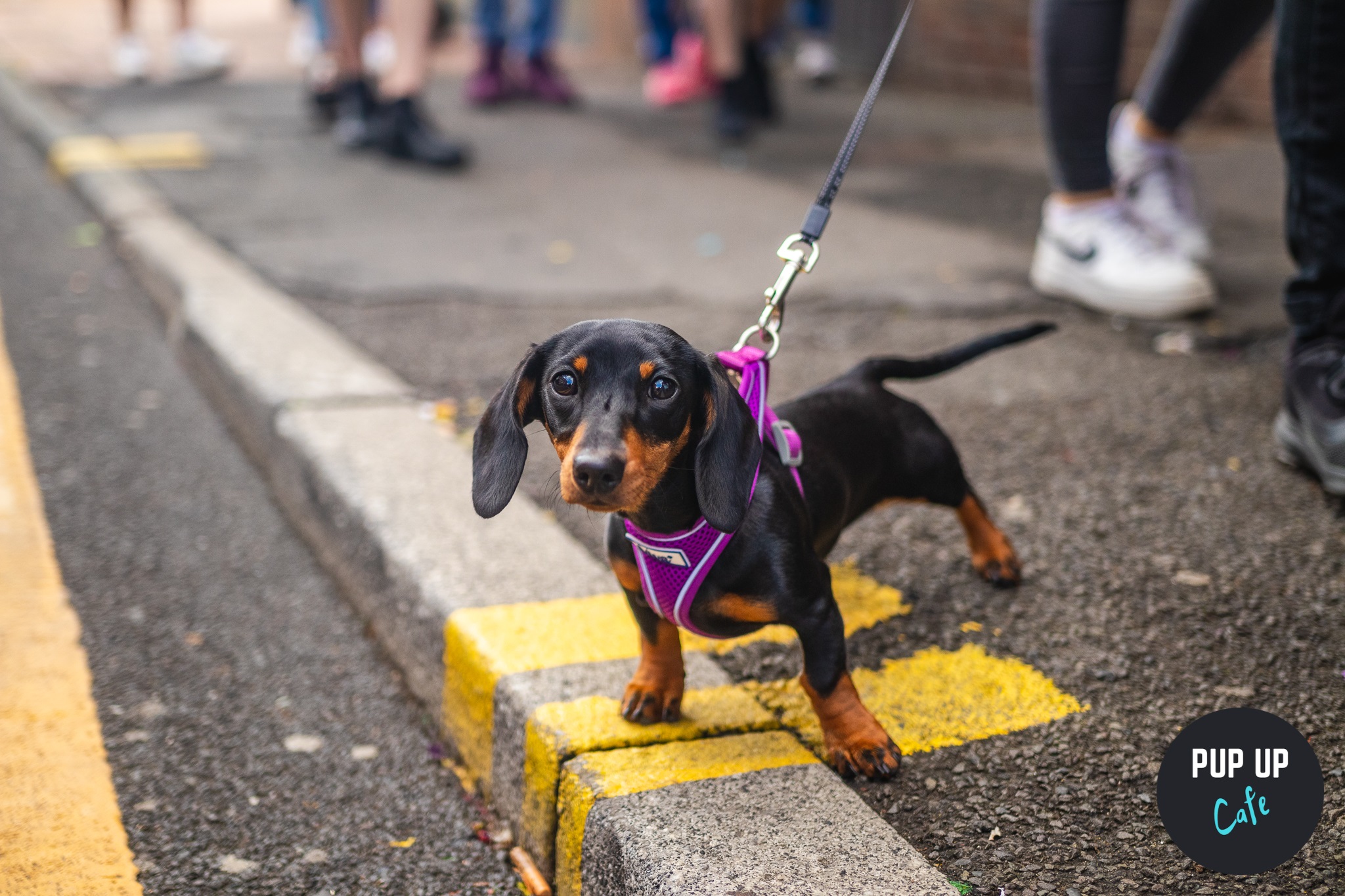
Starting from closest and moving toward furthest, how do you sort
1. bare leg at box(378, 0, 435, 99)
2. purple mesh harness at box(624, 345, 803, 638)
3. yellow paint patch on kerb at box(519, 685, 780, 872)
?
purple mesh harness at box(624, 345, 803, 638) → yellow paint patch on kerb at box(519, 685, 780, 872) → bare leg at box(378, 0, 435, 99)

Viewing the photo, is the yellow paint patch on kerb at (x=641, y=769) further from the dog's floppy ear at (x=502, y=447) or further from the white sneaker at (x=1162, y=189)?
the white sneaker at (x=1162, y=189)

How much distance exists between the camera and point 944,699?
6.86 feet

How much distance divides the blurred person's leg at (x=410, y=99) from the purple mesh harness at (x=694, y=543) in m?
4.51

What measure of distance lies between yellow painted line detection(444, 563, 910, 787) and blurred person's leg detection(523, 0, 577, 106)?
6.25 m

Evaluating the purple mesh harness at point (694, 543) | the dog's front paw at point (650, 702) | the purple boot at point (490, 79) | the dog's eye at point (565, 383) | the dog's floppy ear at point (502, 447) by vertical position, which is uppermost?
the dog's eye at point (565, 383)

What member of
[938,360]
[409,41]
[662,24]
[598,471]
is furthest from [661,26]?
[598,471]

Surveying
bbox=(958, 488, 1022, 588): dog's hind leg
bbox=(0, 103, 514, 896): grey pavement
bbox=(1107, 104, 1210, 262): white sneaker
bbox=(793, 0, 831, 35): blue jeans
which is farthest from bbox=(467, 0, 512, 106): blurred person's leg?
bbox=(958, 488, 1022, 588): dog's hind leg

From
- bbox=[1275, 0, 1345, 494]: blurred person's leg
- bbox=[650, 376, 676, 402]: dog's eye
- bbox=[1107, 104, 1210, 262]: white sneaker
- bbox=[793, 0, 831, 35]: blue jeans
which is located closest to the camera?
bbox=[650, 376, 676, 402]: dog's eye

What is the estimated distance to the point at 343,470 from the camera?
286 cm

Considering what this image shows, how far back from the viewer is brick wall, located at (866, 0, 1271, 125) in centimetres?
677

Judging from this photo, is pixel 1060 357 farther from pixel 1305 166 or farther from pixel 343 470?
pixel 343 470

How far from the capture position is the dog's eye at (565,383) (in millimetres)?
1670

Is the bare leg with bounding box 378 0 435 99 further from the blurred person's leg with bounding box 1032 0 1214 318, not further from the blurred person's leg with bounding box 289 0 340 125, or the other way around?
the blurred person's leg with bounding box 1032 0 1214 318

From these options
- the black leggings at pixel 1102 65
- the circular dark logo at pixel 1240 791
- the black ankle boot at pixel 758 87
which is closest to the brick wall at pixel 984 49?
the black ankle boot at pixel 758 87
